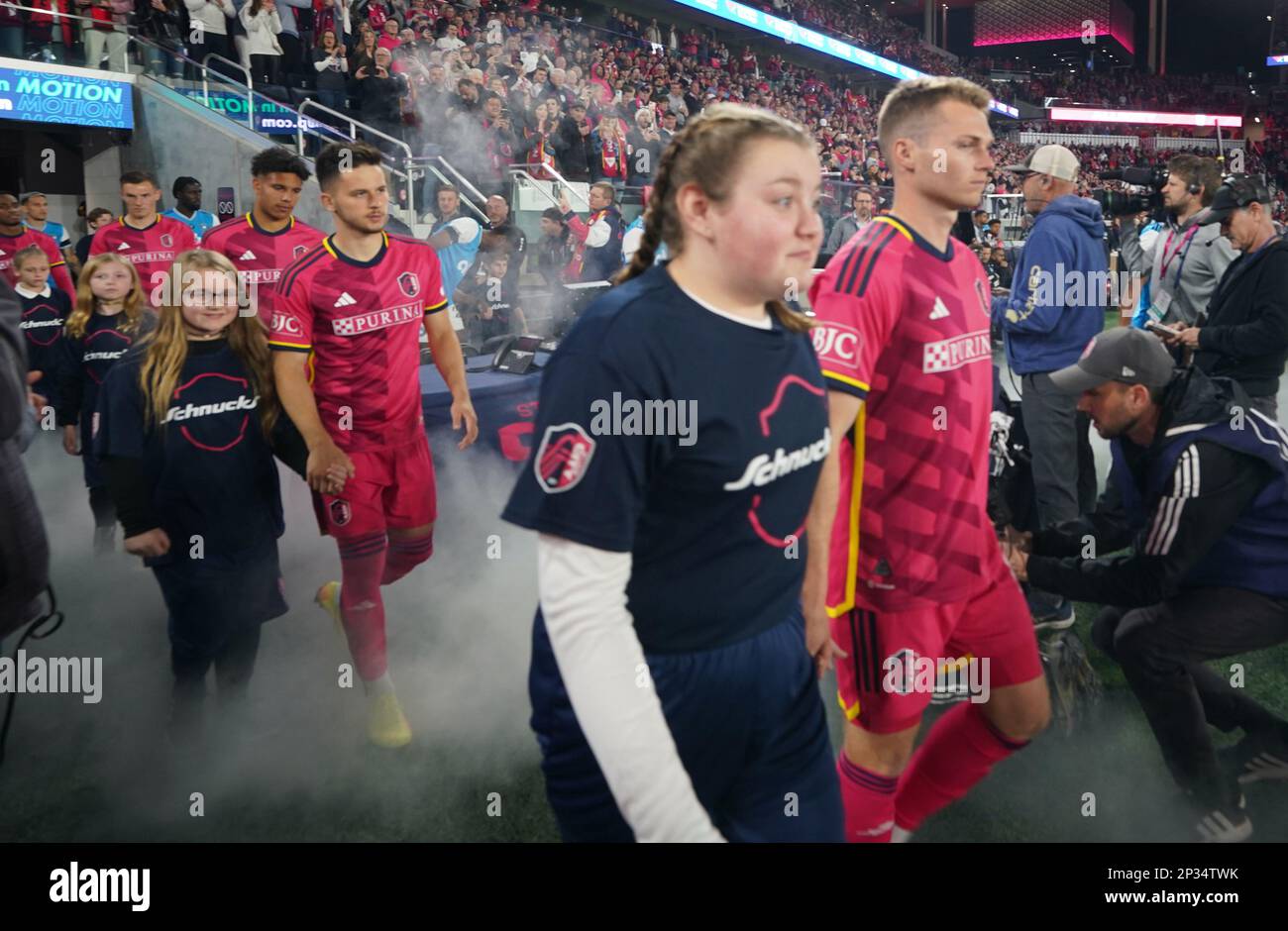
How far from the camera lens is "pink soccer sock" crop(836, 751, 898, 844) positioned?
246cm

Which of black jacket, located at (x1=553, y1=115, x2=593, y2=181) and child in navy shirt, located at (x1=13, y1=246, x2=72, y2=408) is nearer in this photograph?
child in navy shirt, located at (x1=13, y1=246, x2=72, y2=408)

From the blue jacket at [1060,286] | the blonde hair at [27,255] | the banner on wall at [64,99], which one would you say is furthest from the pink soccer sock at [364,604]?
the banner on wall at [64,99]

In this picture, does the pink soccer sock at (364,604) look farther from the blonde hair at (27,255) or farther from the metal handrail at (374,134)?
the metal handrail at (374,134)

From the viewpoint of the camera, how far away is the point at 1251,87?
153ft

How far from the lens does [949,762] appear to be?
2.63 m

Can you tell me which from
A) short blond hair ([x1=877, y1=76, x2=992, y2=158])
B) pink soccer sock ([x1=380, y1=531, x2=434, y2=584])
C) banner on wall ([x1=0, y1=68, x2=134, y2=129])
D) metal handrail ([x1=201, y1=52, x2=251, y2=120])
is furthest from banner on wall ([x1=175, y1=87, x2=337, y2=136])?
short blond hair ([x1=877, y1=76, x2=992, y2=158])

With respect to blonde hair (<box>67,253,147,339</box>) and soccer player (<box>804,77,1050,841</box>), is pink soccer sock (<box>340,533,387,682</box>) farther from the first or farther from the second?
blonde hair (<box>67,253,147,339</box>)

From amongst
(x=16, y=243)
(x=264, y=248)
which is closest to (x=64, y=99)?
(x=16, y=243)

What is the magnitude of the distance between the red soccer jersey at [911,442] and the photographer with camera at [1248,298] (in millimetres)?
2721

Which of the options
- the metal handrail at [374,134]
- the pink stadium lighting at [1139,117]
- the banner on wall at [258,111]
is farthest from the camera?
the pink stadium lighting at [1139,117]

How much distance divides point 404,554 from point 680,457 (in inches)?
107

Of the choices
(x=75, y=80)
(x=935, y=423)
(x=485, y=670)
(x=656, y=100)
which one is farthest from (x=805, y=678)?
(x=656, y=100)

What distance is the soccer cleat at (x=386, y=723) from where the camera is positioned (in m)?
3.59

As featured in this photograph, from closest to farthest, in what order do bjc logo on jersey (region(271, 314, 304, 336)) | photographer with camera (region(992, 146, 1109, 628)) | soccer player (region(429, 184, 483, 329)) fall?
bjc logo on jersey (region(271, 314, 304, 336)) → photographer with camera (region(992, 146, 1109, 628)) → soccer player (region(429, 184, 483, 329))
